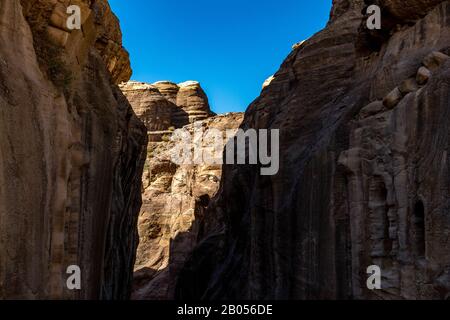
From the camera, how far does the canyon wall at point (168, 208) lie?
36.2m

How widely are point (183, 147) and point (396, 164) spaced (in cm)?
3699

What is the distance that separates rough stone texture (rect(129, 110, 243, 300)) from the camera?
119 feet

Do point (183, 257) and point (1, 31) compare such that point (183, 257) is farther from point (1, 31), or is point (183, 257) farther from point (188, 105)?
point (1, 31)

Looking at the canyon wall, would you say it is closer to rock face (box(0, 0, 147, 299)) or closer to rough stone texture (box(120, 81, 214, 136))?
rough stone texture (box(120, 81, 214, 136))

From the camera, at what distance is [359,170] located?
38.2 ft

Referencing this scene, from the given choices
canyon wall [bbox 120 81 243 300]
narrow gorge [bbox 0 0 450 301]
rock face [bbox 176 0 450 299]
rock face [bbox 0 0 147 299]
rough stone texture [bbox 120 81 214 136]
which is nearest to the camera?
rock face [bbox 0 0 147 299]

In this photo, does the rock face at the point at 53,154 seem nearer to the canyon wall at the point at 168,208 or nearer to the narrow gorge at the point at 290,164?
the narrow gorge at the point at 290,164

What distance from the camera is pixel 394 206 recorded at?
10.5 m

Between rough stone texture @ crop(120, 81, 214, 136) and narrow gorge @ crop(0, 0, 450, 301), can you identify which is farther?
rough stone texture @ crop(120, 81, 214, 136)

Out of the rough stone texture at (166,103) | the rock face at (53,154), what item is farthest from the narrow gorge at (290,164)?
the rough stone texture at (166,103)

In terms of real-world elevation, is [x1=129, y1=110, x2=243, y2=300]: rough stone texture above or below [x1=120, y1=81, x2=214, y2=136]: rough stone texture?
below

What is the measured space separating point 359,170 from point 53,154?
23.7 feet

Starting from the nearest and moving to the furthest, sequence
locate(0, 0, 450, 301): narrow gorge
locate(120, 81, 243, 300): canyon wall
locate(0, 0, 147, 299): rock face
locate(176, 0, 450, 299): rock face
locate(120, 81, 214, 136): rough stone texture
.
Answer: locate(0, 0, 147, 299): rock face, locate(0, 0, 450, 301): narrow gorge, locate(176, 0, 450, 299): rock face, locate(120, 81, 243, 300): canyon wall, locate(120, 81, 214, 136): rough stone texture

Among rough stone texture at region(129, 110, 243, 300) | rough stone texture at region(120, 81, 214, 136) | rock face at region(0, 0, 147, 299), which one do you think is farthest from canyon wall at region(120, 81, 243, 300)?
rock face at region(0, 0, 147, 299)
